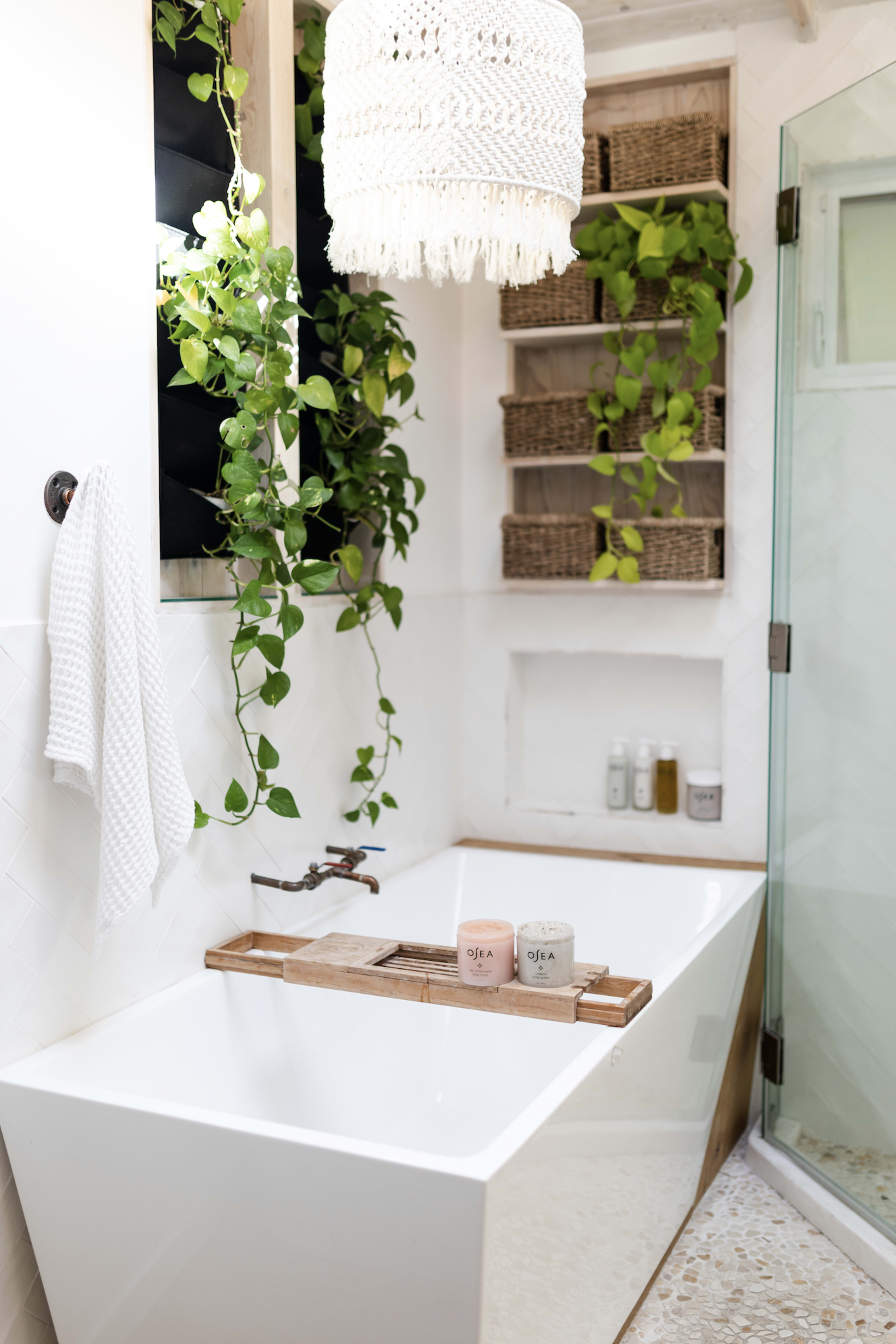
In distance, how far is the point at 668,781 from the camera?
312 cm

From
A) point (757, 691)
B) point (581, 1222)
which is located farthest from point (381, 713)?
point (581, 1222)

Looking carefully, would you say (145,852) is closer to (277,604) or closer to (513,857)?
(277,604)

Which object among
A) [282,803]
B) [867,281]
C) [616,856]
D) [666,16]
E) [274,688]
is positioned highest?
[666,16]

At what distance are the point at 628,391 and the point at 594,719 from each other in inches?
36.5

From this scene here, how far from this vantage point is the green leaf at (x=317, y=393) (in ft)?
6.64

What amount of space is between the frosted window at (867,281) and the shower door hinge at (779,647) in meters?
0.59

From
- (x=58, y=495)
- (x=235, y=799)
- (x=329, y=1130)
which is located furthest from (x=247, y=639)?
(x=329, y=1130)

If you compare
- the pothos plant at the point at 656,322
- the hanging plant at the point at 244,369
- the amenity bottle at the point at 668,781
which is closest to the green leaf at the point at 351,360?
the hanging plant at the point at 244,369

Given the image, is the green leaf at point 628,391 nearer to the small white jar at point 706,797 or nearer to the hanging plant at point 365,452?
the hanging plant at point 365,452

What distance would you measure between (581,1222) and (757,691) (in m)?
1.60

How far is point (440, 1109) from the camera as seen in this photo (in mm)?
2148

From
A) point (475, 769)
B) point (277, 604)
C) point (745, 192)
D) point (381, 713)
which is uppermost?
point (745, 192)

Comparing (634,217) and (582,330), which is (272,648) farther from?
(634,217)

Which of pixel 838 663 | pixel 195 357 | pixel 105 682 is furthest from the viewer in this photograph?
pixel 838 663
